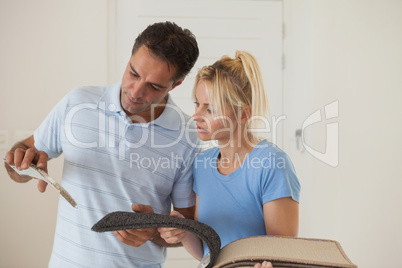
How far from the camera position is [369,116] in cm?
250

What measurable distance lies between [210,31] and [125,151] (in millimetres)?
1626

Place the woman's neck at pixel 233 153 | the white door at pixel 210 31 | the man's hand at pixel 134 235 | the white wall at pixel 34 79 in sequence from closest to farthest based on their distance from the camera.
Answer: the man's hand at pixel 134 235 < the woman's neck at pixel 233 153 < the white wall at pixel 34 79 < the white door at pixel 210 31

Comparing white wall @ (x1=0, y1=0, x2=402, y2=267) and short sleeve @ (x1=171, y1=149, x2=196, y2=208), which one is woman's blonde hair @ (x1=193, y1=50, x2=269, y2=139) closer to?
short sleeve @ (x1=171, y1=149, x2=196, y2=208)

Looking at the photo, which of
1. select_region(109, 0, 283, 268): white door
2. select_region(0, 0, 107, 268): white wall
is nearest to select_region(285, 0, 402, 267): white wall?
select_region(109, 0, 283, 268): white door

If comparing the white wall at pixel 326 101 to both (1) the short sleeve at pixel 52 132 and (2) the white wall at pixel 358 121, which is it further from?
(1) the short sleeve at pixel 52 132

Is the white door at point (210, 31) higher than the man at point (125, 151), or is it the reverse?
the white door at point (210, 31)

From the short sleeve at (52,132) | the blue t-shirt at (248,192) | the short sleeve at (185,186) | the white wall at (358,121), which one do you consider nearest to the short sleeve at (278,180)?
the blue t-shirt at (248,192)

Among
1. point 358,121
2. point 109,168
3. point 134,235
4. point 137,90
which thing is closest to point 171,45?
point 137,90

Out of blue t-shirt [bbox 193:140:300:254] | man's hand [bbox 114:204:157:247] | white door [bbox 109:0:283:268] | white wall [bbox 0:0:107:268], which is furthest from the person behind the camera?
white door [bbox 109:0:283:268]

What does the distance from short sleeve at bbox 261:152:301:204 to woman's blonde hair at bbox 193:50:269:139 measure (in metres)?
0.16

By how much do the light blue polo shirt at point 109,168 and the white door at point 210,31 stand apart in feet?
4.42

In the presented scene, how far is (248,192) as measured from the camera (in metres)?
1.12

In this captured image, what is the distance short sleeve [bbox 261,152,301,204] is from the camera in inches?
41.7

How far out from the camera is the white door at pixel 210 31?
103 inches
